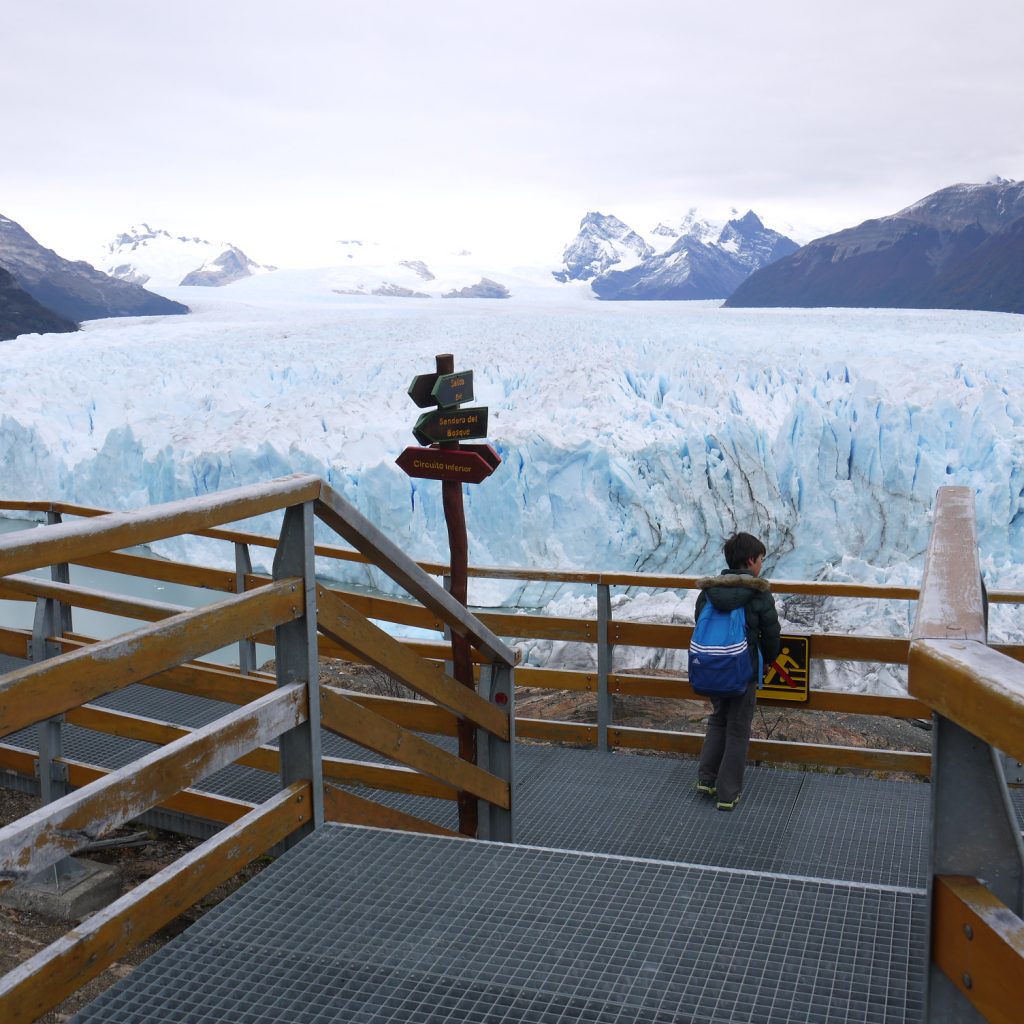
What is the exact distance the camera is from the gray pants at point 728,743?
443 centimetres

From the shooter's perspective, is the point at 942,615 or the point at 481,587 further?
the point at 481,587

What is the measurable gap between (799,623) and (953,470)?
5382 millimetres

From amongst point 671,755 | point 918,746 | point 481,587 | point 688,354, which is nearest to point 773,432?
point 688,354

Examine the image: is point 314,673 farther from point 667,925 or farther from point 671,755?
point 671,755

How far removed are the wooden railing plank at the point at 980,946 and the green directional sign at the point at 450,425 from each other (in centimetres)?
331

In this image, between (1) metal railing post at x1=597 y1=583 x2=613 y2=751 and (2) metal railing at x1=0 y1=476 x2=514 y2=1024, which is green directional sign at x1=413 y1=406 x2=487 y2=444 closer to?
(1) metal railing post at x1=597 y1=583 x2=613 y2=751

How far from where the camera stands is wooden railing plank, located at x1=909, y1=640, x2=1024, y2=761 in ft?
3.43

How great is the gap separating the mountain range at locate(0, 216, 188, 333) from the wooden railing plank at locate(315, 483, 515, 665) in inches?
1968

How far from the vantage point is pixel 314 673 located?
8.07 ft

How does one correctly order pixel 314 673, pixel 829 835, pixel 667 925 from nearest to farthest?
pixel 667 925, pixel 314 673, pixel 829 835

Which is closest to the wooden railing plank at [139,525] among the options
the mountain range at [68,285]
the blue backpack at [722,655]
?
the blue backpack at [722,655]

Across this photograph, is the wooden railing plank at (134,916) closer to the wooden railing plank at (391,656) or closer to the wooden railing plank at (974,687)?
the wooden railing plank at (391,656)

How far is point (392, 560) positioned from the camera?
2.69m

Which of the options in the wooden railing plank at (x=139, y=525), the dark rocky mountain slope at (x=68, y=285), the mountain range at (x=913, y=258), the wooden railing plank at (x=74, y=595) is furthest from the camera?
the dark rocky mountain slope at (x=68, y=285)
